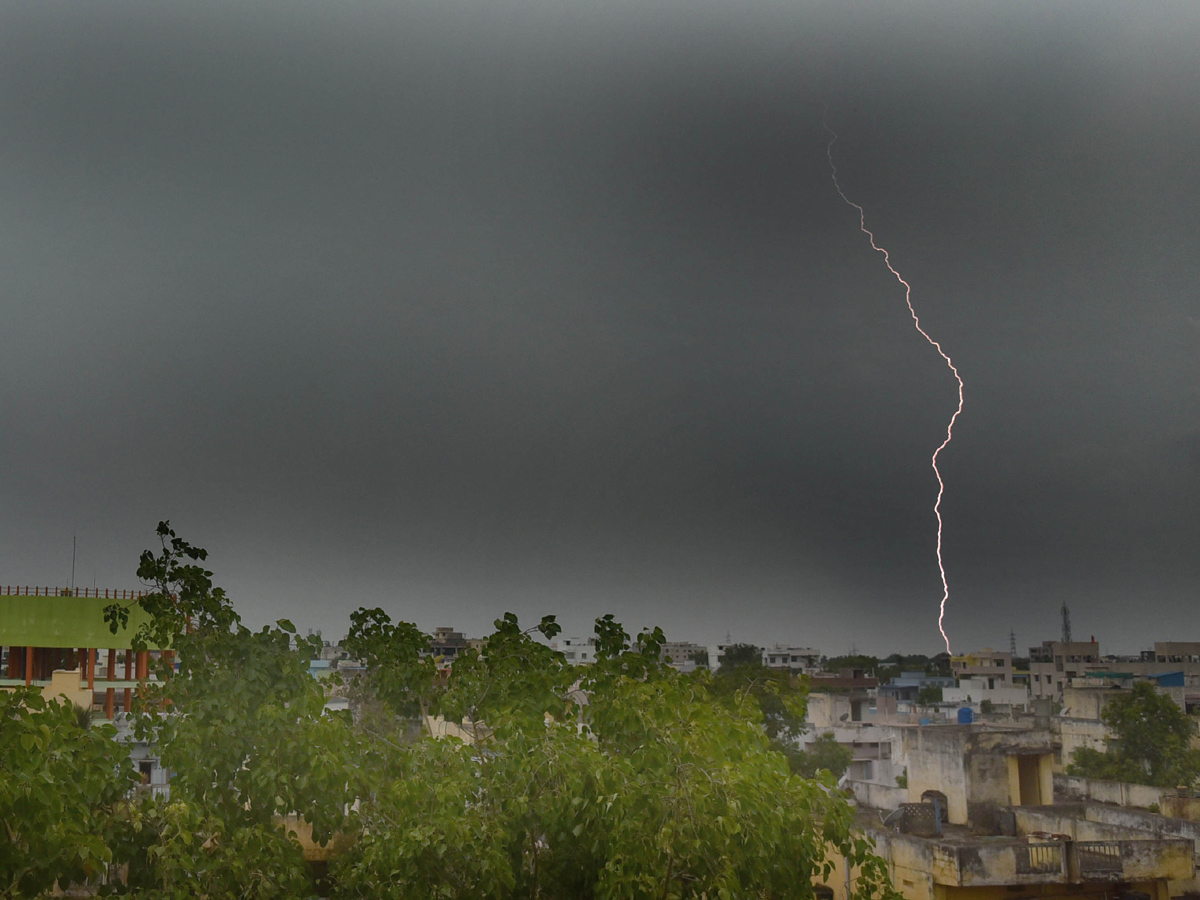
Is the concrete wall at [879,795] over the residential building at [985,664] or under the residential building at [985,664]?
under

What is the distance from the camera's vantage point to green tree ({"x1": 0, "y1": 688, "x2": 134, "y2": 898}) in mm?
3553

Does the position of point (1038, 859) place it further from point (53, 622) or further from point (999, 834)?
point (53, 622)

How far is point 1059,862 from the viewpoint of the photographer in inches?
469

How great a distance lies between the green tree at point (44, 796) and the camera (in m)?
3.55

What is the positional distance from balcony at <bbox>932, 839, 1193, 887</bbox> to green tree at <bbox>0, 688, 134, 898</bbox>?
9779 mm

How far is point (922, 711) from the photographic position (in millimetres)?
35312

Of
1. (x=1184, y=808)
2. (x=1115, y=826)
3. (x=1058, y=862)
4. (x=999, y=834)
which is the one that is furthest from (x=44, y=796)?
(x=1184, y=808)

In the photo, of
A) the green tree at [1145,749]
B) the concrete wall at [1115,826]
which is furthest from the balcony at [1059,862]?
the green tree at [1145,749]

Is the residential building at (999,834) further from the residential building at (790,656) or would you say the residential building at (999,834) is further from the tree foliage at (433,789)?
the residential building at (790,656)

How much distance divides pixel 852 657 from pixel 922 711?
27.4 m

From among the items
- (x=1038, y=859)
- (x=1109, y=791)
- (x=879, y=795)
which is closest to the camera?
(x=1038, y=859)

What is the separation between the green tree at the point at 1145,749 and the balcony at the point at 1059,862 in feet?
34.8

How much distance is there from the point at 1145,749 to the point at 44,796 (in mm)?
23776

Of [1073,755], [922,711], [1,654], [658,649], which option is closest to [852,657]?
[922,711]
